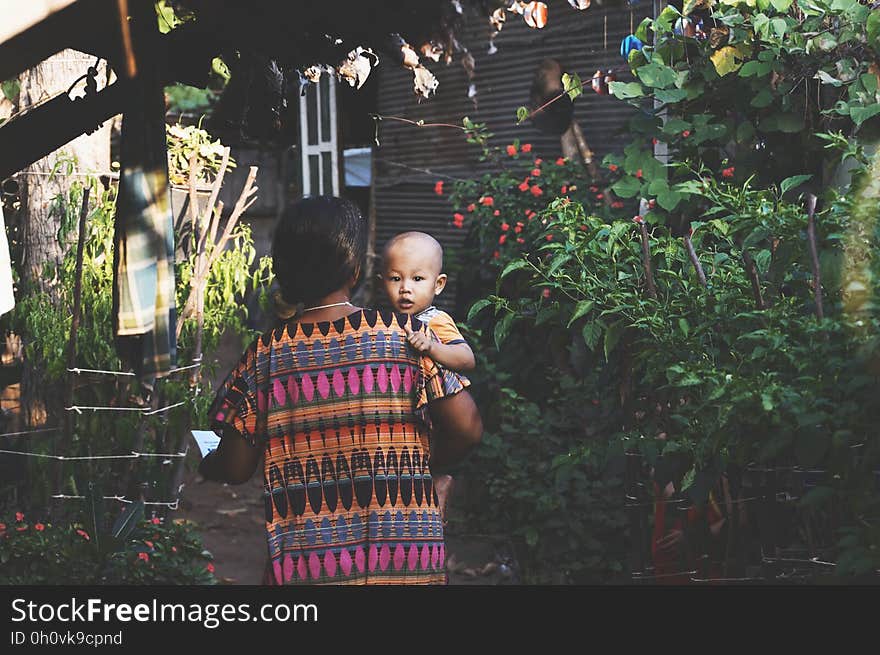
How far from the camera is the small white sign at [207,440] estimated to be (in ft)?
9.20

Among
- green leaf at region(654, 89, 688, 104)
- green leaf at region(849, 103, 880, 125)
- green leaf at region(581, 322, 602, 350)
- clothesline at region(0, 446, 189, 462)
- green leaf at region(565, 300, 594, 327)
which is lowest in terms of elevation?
clothesline at region(0, 446, 189, 462)

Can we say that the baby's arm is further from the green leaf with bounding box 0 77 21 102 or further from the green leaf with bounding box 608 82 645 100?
the green leaf with bounding box 0 77 21 102

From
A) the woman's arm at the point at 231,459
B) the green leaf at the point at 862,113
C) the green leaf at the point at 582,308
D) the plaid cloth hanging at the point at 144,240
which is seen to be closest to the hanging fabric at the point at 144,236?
the plaid cloth hanging at the point at 144,240

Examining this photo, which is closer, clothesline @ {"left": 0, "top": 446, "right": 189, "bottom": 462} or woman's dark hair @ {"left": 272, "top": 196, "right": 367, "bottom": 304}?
woman's dark hair @ {"left": 272, "top": 196, "right": 367, "bottom": 304}

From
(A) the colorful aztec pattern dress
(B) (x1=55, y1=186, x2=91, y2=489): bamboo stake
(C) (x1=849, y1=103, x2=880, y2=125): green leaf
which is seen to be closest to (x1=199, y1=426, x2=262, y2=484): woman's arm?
(A) the colorful aztec pattern dress

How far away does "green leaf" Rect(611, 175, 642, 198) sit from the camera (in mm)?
4879

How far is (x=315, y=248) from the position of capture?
103 inches

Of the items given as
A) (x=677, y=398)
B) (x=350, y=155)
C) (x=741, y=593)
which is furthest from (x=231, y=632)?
(x=350, y=155)

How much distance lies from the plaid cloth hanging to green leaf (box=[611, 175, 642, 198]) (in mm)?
2396

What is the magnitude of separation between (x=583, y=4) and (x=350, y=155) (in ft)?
22.3

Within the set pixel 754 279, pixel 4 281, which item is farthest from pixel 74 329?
pixel 754 279

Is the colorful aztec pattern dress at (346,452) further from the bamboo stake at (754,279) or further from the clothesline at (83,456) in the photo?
the clothesline at (83,456)

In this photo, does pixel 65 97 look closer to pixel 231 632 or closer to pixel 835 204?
pixel 231 632

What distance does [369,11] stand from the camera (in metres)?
3.20
